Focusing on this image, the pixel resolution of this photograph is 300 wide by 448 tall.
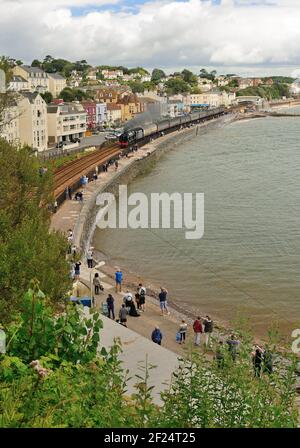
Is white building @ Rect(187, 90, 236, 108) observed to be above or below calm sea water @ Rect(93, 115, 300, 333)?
above

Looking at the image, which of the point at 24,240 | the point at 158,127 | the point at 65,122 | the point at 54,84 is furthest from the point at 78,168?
the point at 54,84

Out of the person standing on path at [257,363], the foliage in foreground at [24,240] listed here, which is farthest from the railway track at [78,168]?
the person standing on path at [257,363]

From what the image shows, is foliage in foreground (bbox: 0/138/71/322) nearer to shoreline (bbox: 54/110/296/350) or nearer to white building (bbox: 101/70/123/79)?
shoreline (bbox: 54/110/296/350)

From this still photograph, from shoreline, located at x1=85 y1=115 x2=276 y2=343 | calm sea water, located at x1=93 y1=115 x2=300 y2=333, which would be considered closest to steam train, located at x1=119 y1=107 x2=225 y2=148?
calm sea water, located at x1=93 y1=115 x2=300 y2=333

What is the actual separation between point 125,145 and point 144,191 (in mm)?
14986

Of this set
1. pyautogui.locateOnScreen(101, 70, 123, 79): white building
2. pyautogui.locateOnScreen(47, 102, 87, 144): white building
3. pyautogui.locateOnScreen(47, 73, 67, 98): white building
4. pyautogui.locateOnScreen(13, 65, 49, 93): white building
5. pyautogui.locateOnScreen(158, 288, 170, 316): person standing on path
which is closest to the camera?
pyautogui.locateOnScreen(158, 288, 170, 316): person standing on path

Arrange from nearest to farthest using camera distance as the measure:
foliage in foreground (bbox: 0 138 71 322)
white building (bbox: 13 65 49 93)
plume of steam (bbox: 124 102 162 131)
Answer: foliage in foreground (bbox: 0 138 71 322) → plume of steam (bbox: 124 102 162 131) → white building (bbox: 13 65 49 93)

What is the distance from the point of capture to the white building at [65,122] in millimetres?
51594

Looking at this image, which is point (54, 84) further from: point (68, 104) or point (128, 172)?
point (128, 172)

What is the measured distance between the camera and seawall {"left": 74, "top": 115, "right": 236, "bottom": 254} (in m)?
21.3

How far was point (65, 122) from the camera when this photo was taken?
5347cm

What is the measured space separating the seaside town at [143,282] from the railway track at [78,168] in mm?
194

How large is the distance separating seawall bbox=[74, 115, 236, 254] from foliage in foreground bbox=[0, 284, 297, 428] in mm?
14142

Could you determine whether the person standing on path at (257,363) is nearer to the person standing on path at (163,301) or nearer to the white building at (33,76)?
the person standing on path at (163,301)
